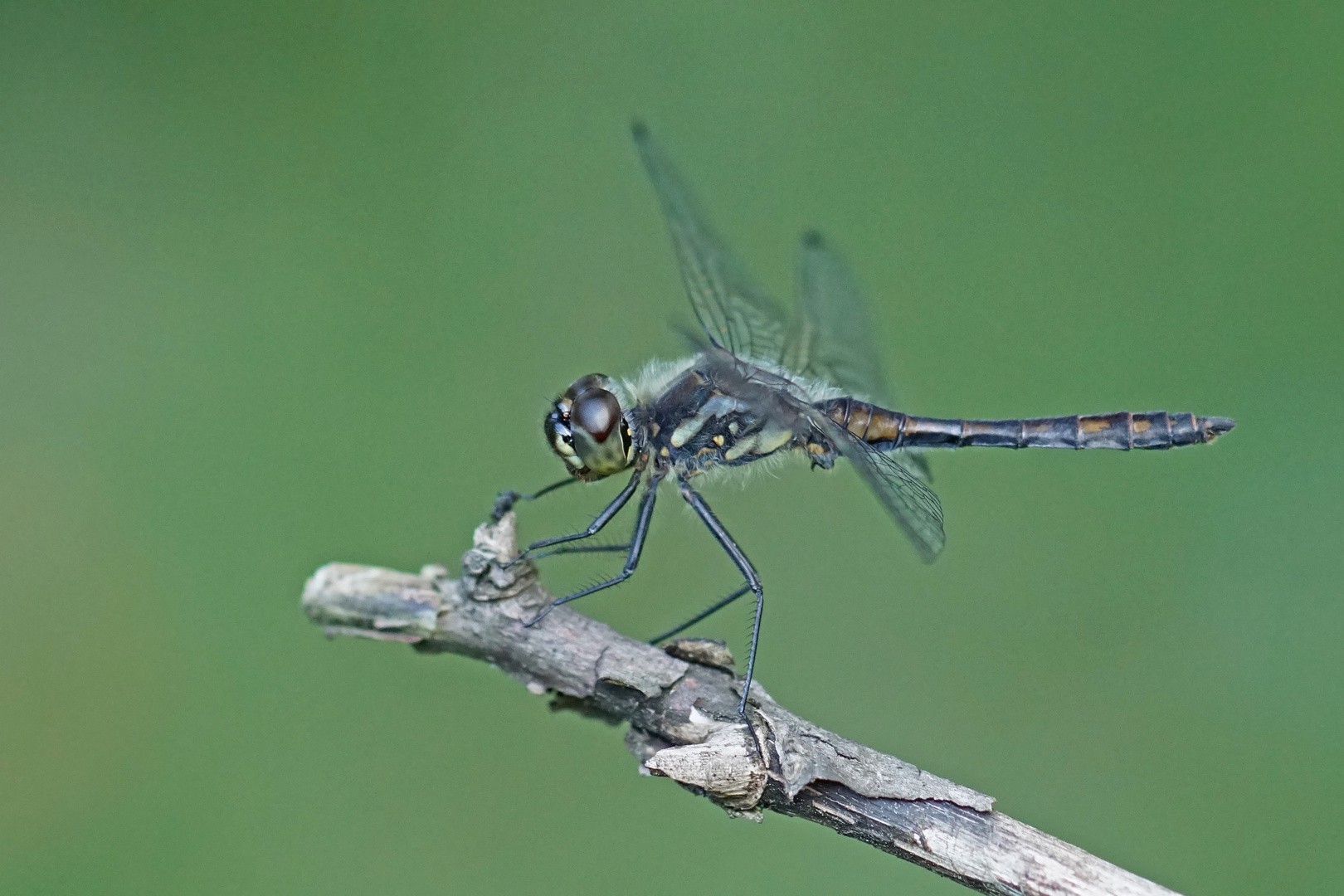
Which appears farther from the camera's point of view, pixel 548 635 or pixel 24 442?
pixel 24 442

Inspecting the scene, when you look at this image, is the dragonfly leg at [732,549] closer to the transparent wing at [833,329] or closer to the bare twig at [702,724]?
the bare twig at [702,724]

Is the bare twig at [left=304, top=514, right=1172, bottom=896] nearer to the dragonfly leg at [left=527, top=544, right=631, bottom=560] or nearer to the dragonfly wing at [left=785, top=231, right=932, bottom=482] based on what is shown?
the dragonfly leg at [left=527, top=544, right=631, bottom=560]

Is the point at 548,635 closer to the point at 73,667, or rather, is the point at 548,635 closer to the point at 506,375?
the point at 506,375

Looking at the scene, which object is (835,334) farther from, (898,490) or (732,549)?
(732,549)

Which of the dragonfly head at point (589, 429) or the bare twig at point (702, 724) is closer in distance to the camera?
the bare twig at point (702, 724)

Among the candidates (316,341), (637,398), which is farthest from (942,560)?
(316,341)

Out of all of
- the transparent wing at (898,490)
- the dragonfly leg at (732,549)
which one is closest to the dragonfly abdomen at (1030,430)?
the transparent wing at (898,490)

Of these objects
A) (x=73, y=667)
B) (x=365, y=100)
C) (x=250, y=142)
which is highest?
(x=365, y=100)

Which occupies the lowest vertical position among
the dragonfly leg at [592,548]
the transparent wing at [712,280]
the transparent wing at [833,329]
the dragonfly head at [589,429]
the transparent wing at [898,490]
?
the dragonfly leg at [592,548]
